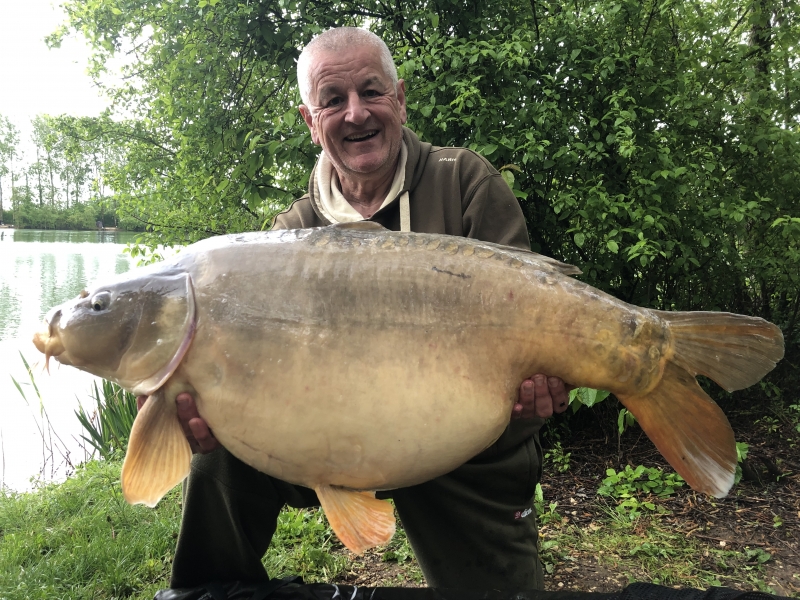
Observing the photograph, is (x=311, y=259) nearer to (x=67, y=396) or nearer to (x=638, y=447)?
(x=638, y=447)

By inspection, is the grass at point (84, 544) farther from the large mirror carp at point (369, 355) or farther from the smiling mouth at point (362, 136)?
the smiling mouth at point (362, 136)

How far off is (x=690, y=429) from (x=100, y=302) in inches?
46.0

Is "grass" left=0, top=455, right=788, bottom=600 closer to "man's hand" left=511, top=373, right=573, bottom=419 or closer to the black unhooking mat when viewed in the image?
the black unhooking mat

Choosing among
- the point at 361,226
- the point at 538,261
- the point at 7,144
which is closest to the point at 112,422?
the point at 361,226

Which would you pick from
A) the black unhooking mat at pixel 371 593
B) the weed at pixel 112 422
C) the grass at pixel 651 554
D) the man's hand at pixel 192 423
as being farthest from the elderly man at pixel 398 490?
the weed at pixel 112 422

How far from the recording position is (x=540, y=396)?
1199 mm

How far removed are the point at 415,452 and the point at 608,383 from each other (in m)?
0.40

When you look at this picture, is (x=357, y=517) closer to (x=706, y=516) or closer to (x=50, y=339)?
(x=50, y=339)

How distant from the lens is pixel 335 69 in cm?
167

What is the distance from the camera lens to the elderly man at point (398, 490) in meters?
1.46

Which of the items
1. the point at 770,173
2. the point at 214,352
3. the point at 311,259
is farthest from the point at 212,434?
the point at 770,173

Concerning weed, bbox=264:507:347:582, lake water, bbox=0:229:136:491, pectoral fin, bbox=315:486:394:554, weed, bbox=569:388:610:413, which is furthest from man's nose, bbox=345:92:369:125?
weed, bbox=264:507:347:582

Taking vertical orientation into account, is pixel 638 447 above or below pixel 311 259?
below

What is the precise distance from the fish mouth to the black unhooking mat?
66cm
